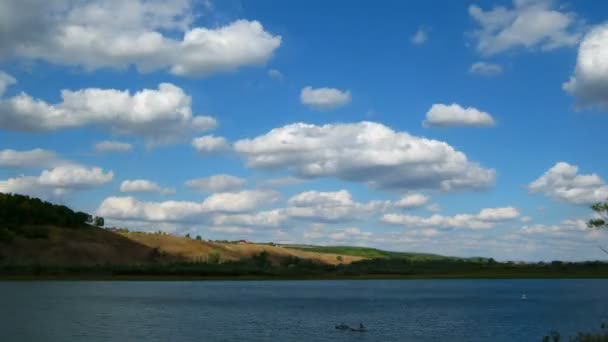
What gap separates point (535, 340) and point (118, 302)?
53.9 meters

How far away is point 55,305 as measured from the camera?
7656cm

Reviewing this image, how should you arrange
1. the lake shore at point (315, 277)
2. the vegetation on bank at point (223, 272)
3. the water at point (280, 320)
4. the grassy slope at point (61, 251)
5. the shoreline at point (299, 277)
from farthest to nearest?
the grassy slope at point (61, 251), the lake shore at point (315, 277), the vegetation on bank at point (223, 272), the shoreline at point (299, 277), the water at point (280, 320)

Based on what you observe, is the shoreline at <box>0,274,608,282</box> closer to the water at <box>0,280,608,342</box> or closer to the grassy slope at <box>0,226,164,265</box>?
the grassy slope at <box>0,226,164,265</box>

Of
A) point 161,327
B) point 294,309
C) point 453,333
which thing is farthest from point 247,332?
point 294,309

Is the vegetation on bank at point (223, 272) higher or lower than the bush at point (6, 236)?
lower

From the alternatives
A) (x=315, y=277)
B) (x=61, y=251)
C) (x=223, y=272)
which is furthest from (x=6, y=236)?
(x=315, y=277)

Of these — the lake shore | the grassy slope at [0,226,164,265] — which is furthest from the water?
the grassy slope at [0,226,164,265]

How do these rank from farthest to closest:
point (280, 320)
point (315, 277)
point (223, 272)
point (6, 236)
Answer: point (315, 277) < point (223, 272) < point (6, 236) < point (280, 320)

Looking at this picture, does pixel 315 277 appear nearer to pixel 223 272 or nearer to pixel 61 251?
pixel 223 272

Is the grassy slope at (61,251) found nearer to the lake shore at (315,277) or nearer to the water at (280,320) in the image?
the lake shore at (315,277)

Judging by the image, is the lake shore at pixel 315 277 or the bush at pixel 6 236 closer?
the lake shore at pixel 315 277

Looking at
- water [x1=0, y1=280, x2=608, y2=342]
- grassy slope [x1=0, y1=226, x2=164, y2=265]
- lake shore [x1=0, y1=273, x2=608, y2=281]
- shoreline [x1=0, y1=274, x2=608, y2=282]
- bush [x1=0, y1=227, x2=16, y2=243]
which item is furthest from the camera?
bush [x1=0, y1=227, x2=16, y2=243]

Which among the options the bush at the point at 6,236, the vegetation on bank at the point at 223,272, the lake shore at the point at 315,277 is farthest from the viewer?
the bush at the point at 6,236

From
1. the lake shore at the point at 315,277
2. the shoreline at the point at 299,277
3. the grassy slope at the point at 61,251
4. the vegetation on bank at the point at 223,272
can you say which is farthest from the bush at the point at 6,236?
the shoreline at the point at 299,277
